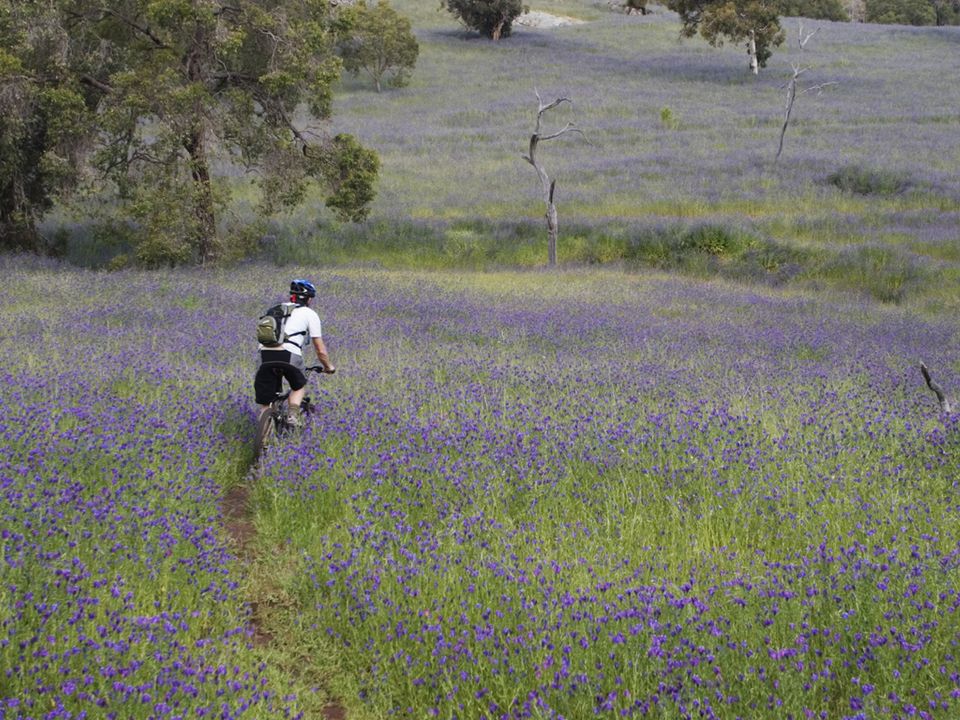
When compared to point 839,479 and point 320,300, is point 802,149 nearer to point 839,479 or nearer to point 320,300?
point 320,300

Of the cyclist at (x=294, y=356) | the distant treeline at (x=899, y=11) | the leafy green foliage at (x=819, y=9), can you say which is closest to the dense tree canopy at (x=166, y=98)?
the cyclist at (x=294, y=356)

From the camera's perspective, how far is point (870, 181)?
998 inches

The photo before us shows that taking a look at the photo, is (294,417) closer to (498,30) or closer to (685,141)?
(685,141)

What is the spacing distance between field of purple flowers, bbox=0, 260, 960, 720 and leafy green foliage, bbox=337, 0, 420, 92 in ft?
130

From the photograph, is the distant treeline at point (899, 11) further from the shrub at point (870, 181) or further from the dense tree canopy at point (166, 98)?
the dense tree canopy at point (166, 98)

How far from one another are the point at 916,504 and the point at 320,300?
36.1 ft

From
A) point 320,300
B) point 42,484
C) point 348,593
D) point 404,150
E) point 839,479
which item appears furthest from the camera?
point 404,150

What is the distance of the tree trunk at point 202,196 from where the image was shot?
17.3m

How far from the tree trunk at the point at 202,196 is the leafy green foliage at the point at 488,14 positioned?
4878cm

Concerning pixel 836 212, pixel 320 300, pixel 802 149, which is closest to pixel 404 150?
pixel 802 149

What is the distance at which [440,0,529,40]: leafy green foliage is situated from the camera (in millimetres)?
62625

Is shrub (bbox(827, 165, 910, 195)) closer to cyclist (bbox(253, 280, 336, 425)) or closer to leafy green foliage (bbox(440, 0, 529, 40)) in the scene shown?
cyclist (bbox(253, 280, 336, 425))

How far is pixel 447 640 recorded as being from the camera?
3982mm

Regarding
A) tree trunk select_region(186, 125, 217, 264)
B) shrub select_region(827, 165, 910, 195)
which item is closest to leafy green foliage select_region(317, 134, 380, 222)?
tree trunk select_region(186, 125, 217, 264)
